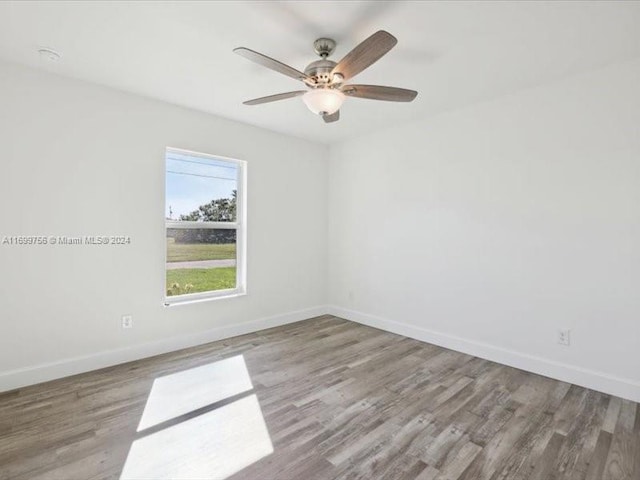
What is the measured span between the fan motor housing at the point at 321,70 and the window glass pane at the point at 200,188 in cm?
192

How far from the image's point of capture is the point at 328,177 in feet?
15.7

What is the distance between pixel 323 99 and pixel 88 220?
2271 mm

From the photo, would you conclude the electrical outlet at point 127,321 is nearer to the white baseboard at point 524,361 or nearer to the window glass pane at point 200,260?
the window glass pane at point 200,260

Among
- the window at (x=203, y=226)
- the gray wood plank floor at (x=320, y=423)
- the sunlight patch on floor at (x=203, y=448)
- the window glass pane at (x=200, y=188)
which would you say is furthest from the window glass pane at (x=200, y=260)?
the sunlight patch on floor at (x=203, y=448)

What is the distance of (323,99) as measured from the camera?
2.17 metres

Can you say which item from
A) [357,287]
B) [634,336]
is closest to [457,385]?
[634,336]

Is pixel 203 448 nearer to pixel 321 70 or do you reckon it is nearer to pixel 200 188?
pixel 321 70

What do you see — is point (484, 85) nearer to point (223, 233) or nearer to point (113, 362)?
point (223, 233)

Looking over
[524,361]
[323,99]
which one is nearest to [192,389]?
[323,99]

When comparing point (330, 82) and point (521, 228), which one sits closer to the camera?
point (330, 82)

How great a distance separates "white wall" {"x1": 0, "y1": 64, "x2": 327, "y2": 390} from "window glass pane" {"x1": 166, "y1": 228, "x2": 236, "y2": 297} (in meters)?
0.18

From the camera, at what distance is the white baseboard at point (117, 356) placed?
2.51 m

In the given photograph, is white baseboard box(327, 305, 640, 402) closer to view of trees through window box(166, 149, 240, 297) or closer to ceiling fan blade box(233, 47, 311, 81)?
view of trees through window box(166, 149, 240, 297)

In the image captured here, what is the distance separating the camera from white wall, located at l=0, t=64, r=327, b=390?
2.50 metres
